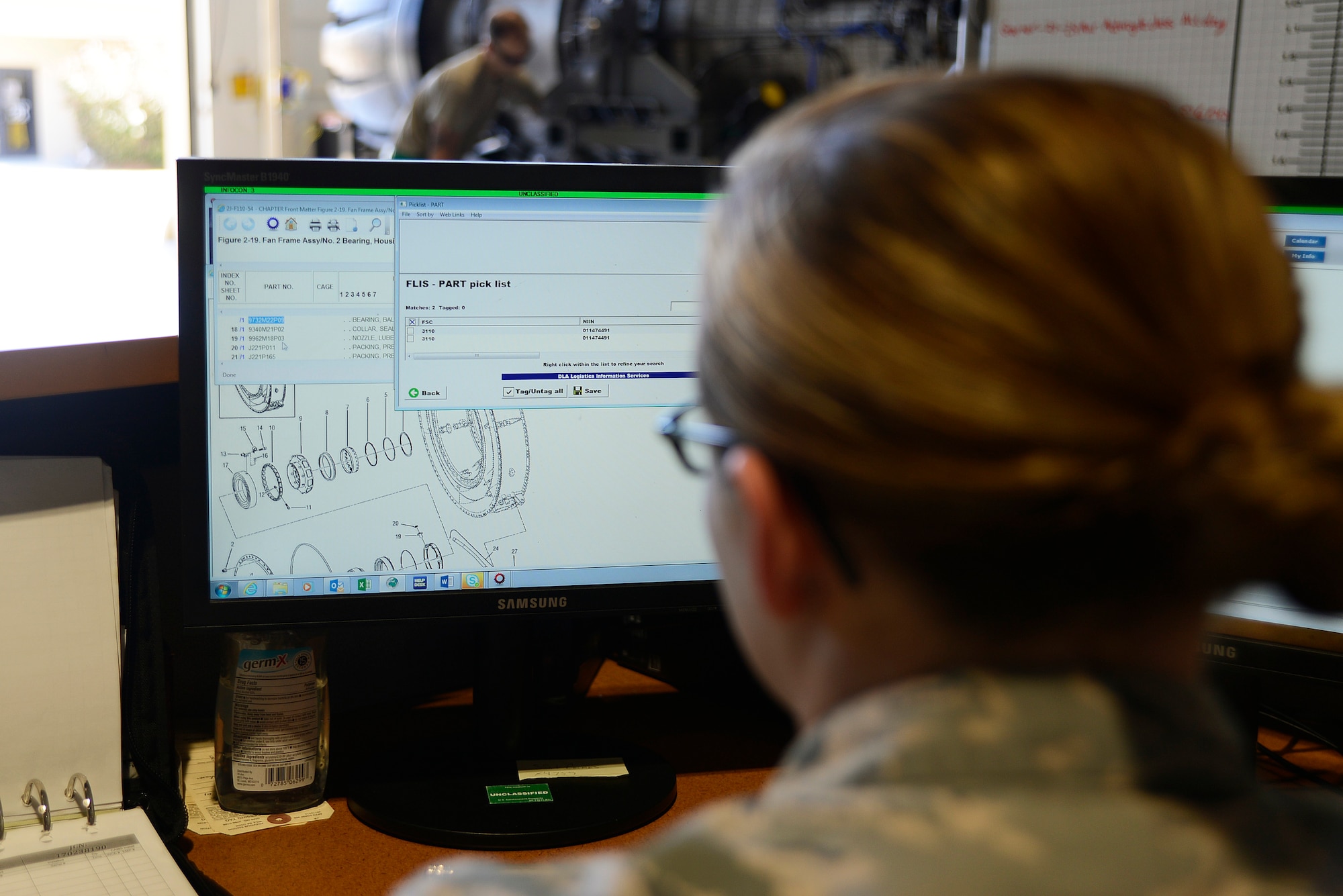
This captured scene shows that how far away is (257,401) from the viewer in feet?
2.60

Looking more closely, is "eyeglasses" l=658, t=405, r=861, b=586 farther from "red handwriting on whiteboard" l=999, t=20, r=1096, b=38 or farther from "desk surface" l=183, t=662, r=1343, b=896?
"red handwriting on whiteboard" l=999, t=20, r=1096, b=38

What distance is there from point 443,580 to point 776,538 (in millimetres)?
475

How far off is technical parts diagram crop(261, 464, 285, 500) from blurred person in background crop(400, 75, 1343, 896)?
0.45m

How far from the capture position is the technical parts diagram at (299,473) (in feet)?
2.63

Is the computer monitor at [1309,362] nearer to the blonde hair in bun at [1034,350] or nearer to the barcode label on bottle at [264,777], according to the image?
the blonde hair in bun at [1034,350]

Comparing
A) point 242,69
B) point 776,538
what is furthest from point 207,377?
point 242,69

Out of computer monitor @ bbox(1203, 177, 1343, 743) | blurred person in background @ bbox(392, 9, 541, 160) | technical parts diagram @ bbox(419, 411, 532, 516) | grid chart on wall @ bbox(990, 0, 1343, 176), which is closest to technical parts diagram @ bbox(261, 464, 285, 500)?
technical parts diagram @ bbox(419, 411, 532, 516)

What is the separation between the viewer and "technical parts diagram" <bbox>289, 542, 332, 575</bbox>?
0.81m

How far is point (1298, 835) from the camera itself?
1.30ft

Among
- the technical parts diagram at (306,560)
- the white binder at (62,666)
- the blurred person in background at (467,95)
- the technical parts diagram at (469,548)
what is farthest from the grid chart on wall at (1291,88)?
the blurred person in background at (467,95)

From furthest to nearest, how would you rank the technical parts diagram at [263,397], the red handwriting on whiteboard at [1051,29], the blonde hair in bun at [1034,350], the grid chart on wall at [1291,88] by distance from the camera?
the red handwriting on whiteboard at [1051,29] < the grid chart on wall at [1291,88] < the technical parts diagram at [263,397] < the blonde hair in bun at [1034,350]

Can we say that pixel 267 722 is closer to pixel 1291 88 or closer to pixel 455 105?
pixel 1291 88

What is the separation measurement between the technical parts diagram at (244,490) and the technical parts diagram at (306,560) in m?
0.04

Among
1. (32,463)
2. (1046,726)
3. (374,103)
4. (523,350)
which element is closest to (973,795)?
A: (1046,726)
